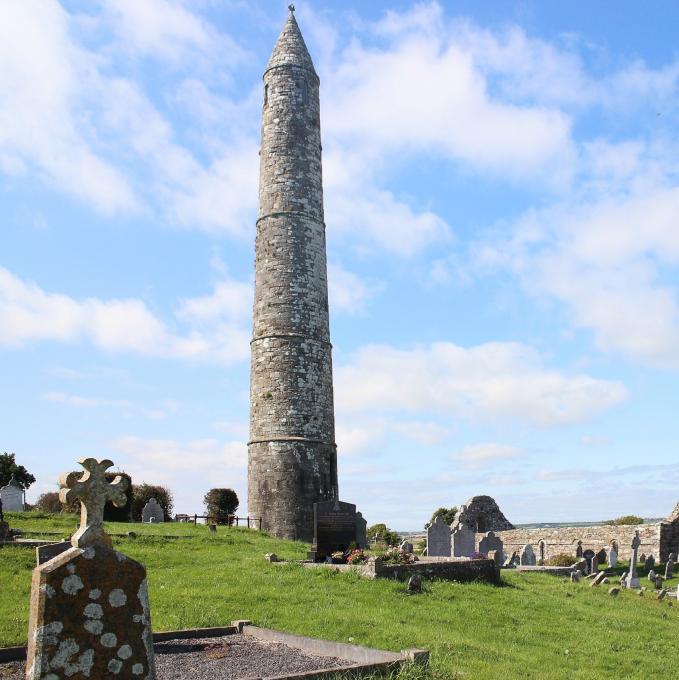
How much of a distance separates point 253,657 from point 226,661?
0.34 meters

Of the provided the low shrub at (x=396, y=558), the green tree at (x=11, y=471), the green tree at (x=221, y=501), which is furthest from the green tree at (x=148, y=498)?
the low shrub at (x=396, y=558)

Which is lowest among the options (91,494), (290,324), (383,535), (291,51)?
(383,535)

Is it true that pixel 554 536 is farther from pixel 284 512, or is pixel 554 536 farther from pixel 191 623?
pixel 191 623

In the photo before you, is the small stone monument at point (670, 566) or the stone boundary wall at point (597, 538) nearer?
the small stone monument at point (670, 566)

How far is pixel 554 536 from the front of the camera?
119 feet

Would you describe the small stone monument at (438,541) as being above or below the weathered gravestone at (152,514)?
below

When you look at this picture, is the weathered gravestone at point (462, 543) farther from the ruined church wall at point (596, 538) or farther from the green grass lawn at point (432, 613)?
the ruined church wall at point (596, 538)

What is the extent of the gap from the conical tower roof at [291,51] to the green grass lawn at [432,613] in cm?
1829

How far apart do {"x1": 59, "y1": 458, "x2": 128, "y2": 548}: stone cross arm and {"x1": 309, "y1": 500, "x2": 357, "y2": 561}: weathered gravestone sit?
45.7 feet

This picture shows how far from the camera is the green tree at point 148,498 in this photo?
34.7m

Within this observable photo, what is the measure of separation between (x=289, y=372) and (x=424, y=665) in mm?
17939

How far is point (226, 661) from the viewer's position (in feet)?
28.5

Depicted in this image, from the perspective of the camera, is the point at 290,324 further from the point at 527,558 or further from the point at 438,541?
the point at 527,558

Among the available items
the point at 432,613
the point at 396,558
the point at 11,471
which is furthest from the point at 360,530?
the point at 11,471
